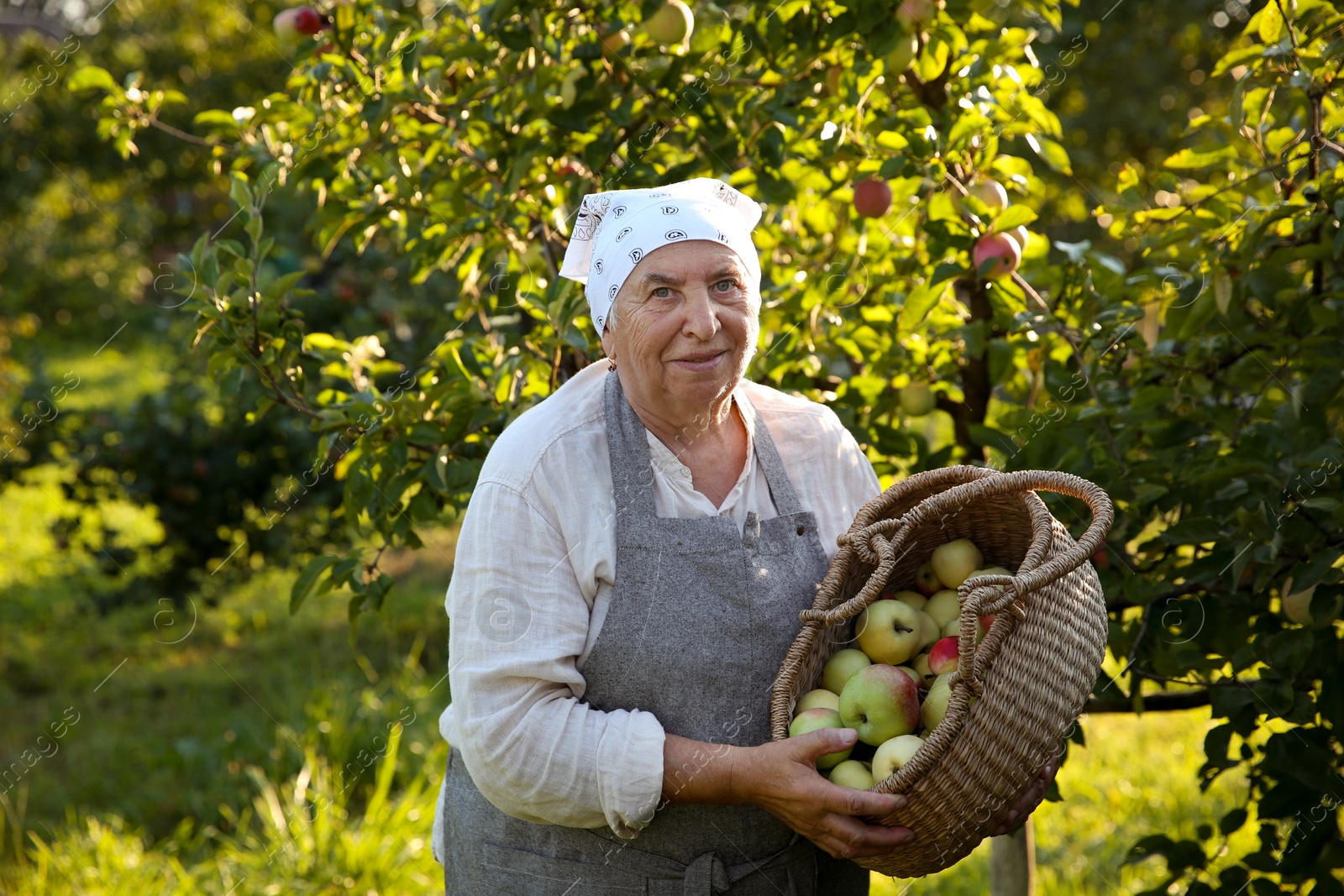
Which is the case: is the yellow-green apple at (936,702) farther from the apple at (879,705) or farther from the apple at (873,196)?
the apple at (873,196)

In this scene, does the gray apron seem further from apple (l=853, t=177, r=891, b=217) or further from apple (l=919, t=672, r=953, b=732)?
apple (l=853, t=177, r=891, b=217)

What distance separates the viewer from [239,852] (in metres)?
3.31

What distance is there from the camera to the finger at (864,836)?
4.74ft

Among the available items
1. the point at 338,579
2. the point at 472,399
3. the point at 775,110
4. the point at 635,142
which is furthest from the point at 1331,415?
the point at 338,579

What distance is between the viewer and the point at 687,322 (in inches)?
64.0

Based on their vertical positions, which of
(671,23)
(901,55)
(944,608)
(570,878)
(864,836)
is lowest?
(570,878)

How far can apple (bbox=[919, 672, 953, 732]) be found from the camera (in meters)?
1.57

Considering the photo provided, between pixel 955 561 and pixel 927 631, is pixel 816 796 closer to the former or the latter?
pixel 927 631

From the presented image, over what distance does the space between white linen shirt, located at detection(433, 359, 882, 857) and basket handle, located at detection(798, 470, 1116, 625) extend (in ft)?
0.68

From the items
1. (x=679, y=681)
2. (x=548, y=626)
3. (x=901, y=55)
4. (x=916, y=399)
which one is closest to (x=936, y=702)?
(x=679, y=681)

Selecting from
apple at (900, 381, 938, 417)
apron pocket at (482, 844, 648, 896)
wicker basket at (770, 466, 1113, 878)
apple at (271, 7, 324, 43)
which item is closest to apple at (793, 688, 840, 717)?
wicker basket at (770, 466, 1113, 878)

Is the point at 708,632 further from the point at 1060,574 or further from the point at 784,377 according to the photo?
the point at 784,377

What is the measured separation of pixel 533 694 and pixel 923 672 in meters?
0.62

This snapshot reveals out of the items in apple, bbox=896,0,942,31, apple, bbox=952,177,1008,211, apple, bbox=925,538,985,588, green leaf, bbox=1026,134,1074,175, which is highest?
apple, bbox=896,0,942,31
